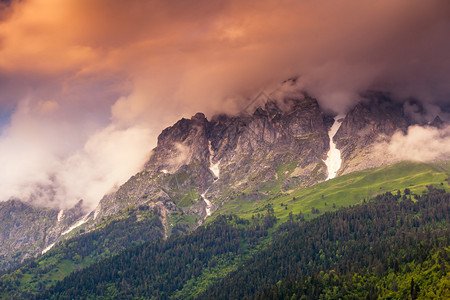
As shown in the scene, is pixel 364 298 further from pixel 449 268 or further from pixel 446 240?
pixel 446 240

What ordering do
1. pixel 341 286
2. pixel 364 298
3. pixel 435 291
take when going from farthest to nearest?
pixel 341 286, pixel 364 298, pixel 435 291

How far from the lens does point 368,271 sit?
197875mm

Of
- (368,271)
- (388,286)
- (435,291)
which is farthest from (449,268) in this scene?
(368,271)

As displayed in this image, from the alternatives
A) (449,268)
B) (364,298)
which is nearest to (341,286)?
(364,298)

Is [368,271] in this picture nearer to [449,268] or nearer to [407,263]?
[407,263]

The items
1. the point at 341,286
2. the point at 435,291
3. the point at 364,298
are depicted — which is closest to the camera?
the point at 435,291

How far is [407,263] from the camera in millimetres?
192750

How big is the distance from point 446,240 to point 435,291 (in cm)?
4929

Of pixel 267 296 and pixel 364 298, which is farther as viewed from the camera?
pixel 267 296

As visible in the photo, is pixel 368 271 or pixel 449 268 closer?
pixel 449 268

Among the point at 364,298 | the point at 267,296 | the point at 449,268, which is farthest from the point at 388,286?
the point at 267,296

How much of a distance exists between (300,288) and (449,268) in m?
66.9

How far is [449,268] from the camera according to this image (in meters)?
168

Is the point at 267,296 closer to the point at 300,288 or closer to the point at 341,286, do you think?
the point at 300,288
